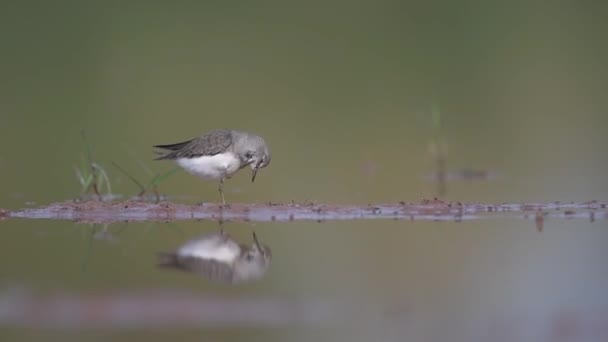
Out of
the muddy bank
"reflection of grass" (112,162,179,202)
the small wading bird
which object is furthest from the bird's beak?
"reflection of grass" (112,162,179,202)

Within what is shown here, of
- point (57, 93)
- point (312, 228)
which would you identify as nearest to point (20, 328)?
point (312, 228)

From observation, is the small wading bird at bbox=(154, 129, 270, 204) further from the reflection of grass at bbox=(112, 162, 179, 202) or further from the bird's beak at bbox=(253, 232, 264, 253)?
the bird's beak at bbox=(253, 232, 264, 253)

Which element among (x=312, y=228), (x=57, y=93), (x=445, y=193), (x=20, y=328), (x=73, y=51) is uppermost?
(x=73, y=51)

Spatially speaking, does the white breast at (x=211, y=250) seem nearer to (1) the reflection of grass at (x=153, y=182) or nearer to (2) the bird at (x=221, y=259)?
(2) the bird at (x=221, y=259)

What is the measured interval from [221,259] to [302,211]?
7.52 feet

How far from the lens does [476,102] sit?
65.6 feet

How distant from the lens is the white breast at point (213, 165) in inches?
460

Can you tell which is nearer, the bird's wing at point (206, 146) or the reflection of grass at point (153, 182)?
the reflection of grass at point (153, 182)

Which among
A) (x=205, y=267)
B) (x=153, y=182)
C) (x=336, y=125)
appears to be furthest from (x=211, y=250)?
(x=336, y=125)

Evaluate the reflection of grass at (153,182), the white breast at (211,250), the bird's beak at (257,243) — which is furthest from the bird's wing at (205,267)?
the reflection of grass at (153,182)

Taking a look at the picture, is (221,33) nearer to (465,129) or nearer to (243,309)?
(465,129)

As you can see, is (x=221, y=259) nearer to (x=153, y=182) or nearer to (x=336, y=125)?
(x=153, y=182)

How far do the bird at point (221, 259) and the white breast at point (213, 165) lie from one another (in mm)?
2221

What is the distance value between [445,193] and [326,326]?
5.83 meters
